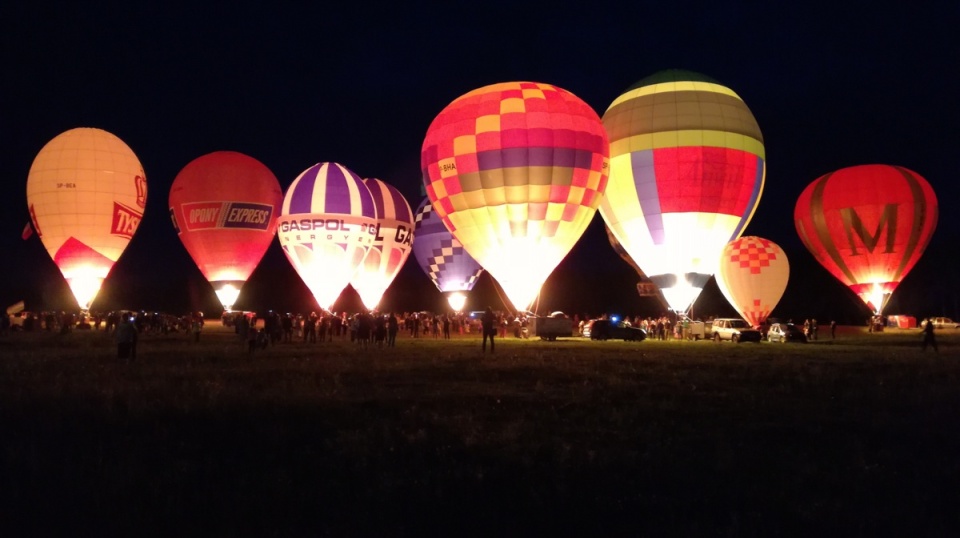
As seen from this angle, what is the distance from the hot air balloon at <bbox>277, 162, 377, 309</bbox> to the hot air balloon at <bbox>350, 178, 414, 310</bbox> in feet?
5.29

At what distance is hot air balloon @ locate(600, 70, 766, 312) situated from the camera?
1068 inches

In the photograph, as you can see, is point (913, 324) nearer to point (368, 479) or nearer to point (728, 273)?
point (728, 273)

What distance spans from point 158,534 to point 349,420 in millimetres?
3393

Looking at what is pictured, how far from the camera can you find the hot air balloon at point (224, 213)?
35.4 m

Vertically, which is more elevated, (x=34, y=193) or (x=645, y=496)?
(x=34, y=193)

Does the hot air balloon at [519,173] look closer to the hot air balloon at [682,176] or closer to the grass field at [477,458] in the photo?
the hot air balloon at [682,176]

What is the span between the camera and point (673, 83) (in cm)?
2845

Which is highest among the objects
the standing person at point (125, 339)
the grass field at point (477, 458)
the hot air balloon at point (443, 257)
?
the hot air balloon at point (443, 257)

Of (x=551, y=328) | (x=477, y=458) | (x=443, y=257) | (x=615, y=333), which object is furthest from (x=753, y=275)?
(x=477, y=458)

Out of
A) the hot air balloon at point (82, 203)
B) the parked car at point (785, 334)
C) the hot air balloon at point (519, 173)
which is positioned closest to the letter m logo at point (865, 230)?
the parked car at point (785, 334)

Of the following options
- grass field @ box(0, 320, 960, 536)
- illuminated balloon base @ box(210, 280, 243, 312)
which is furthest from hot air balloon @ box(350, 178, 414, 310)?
grass field @ box(0, 320, 960, 536)

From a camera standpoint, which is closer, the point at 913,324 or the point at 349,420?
the point at 349,420

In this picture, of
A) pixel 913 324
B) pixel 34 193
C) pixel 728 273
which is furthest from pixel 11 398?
pixel 913 324

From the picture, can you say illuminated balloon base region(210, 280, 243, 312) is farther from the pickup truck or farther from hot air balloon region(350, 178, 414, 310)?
the pickup truck
